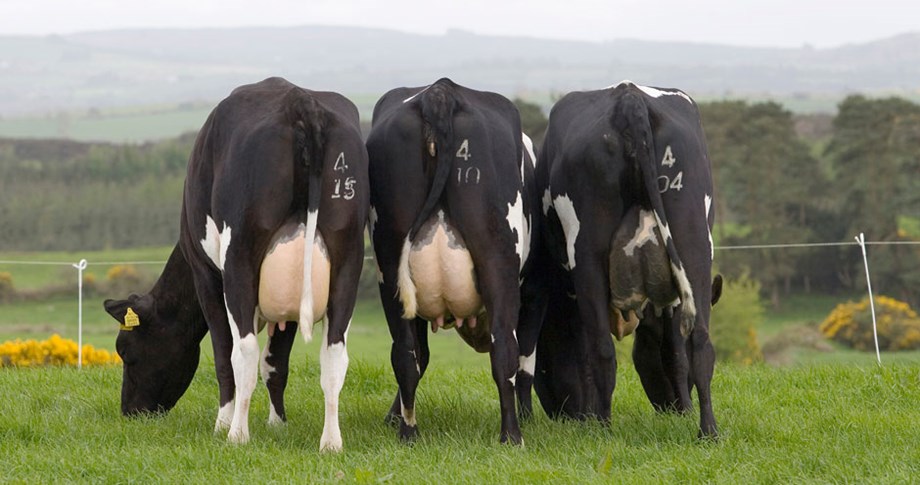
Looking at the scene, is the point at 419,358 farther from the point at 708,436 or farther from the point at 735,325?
the point at 735,325

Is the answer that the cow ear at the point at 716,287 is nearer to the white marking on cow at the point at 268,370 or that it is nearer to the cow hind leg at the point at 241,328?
the white marking on cow at the point at 268,370

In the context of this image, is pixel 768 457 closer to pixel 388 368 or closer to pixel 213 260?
pixel 213 260

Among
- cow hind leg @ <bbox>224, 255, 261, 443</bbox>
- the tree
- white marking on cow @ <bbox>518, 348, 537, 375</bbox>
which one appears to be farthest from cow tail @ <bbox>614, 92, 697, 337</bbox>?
the tree

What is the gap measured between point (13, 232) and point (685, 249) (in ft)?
240

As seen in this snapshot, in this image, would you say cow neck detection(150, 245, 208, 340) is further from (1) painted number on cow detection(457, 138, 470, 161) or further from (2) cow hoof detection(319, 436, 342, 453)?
(1) painted number on cow detection(457, 138, 470, 161)

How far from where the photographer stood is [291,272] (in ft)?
25.2

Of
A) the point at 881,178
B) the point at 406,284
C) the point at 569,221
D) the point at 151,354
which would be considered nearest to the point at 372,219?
the point at 406,284

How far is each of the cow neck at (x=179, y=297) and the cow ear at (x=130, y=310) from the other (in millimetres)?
110

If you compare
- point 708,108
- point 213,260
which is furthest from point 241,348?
point 708,108

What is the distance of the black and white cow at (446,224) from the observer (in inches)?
316

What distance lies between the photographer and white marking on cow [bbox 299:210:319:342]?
761 centimetres

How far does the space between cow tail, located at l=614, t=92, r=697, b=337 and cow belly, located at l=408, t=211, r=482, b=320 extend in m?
1.23

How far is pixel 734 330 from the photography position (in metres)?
56.0

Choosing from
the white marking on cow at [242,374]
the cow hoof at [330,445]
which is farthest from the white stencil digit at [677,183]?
the white marking on cow at [242,374]
